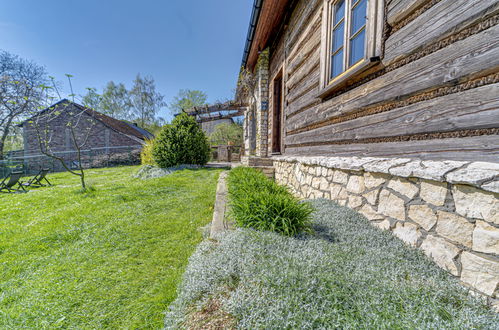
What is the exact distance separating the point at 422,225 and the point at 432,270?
0.31 metres

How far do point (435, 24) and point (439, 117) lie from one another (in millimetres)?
670

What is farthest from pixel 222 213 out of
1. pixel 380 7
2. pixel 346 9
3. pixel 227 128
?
pixel 227 128

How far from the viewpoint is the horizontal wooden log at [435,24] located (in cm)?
113

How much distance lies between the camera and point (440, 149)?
1.35 metres

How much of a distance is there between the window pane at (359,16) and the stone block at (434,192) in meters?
1.80

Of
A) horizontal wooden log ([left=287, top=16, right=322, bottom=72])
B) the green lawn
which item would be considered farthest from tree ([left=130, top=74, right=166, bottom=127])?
horizontal wooden log ([left=287, top=16, right=322, bottom=72])

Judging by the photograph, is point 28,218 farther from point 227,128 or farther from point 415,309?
point 227,128

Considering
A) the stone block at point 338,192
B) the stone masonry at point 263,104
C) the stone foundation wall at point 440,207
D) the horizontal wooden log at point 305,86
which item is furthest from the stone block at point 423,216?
the stone masonry at point 263,104

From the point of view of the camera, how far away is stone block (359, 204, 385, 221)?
184 cm

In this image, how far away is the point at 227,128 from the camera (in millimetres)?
17328

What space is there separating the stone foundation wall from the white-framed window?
1.04m

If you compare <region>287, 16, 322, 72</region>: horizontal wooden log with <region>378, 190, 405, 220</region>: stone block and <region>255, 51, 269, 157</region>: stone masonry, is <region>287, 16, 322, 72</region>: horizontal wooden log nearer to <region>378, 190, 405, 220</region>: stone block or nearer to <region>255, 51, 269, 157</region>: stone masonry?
<region>255, 51, 269, 157</region>: stone masonry

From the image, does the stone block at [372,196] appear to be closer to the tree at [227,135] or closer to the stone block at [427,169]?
the stone block at [427,169]

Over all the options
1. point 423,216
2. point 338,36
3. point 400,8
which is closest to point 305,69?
point 338,36
